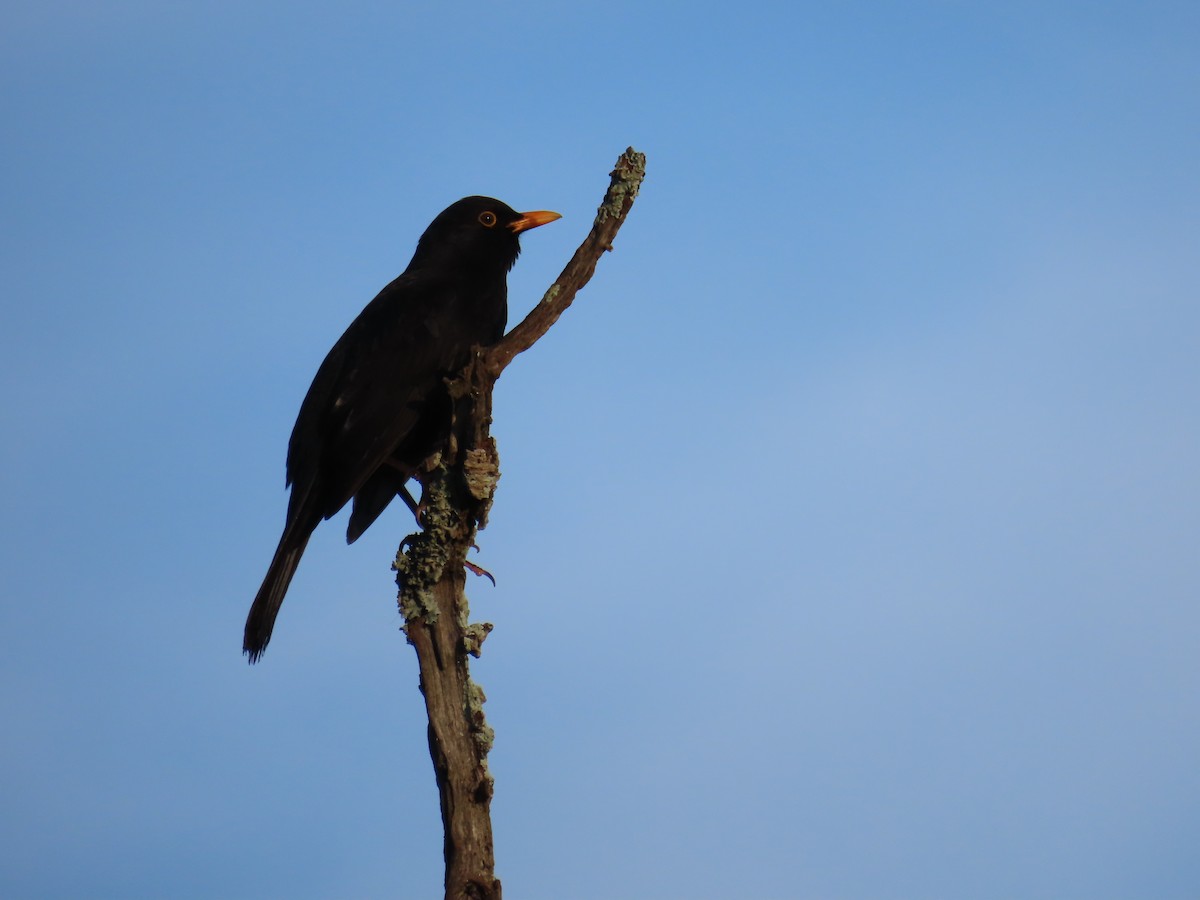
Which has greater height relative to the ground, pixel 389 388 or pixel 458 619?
Result: pixel 389 388

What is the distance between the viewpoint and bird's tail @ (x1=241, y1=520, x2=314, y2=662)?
16.5 ft

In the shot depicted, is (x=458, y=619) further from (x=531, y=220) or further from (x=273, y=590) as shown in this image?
(x=531, y=220)

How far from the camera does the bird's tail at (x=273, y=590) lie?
16.5ft

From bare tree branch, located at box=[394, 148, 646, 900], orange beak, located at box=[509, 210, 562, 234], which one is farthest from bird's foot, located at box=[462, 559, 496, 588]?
orange beak, located at box=[509, 210, 562, 234]

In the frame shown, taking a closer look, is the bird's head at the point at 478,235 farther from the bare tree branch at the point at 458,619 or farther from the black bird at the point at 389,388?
the bare tree branch at the point at 458,619

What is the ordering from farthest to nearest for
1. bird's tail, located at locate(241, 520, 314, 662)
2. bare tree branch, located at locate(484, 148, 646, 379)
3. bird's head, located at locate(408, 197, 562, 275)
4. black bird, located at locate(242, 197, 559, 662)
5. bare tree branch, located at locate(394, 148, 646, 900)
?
bird's head, located at locate(408, 197, 562, 275) → black bird, located at locate(242, 197, 559, 662) → bird's tail, located at locate(241, 520, 314, 662) → bare tree branch, located at locate(484, 148, 646, 379) → bare tree branch, located at locate(394, 148, 646, 900)

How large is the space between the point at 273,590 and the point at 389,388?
1.14m

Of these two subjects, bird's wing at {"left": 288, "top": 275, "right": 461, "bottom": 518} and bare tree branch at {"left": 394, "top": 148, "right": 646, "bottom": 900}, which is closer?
bare tree branch at {"left": 394, "top": 148, "right": 646, "bottom": 900}

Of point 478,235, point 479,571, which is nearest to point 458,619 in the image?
point 479,571

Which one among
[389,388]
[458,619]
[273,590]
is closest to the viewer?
[458,619]

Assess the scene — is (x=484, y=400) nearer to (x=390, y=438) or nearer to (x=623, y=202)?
(x=623, y=202)

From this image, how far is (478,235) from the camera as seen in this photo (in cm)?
655

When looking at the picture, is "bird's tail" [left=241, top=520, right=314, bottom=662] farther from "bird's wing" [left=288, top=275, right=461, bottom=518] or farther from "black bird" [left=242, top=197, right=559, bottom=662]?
"bird's wing" [left=288, top=275, right=461, bottom=518]

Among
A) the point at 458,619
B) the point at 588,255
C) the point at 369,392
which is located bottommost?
the point at 458,619
